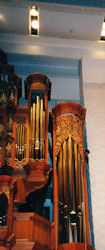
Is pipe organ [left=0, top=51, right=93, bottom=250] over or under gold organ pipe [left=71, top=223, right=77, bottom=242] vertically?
over

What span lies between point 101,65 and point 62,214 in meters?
3.77

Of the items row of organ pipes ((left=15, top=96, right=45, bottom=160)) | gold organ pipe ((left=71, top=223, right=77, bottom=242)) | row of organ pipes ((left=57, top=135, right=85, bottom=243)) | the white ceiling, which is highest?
the white ceiling

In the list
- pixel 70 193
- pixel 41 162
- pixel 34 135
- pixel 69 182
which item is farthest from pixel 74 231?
pixel 34 135

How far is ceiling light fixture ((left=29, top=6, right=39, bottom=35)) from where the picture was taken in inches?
271

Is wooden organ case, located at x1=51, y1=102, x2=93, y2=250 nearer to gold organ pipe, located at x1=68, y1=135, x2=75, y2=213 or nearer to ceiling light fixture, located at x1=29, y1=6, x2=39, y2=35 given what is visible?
gold organ pipe, located at x1=68, y1=135, x2=75, y2=213

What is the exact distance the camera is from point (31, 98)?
20.7 feet

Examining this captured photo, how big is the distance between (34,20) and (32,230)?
4.61 m

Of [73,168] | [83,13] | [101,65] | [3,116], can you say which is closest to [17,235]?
[73,168]

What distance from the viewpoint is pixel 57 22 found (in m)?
7.11

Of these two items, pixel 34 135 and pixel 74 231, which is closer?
pixel 74 231

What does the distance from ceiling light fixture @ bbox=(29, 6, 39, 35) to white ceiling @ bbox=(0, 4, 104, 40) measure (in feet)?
0.27

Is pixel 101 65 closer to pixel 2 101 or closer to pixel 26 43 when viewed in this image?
pixel 26 43

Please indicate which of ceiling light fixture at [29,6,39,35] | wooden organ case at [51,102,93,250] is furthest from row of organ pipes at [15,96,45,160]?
ceiling light fixture at [29,6,39,35]

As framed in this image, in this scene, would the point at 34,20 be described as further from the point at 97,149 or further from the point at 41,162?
the point at 41,162
